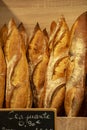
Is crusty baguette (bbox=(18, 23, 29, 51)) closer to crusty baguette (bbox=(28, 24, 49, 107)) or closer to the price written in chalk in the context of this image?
crusty baguette (bbox=(28, 24, 49, 107))

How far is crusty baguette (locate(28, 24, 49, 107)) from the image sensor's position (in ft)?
3.73

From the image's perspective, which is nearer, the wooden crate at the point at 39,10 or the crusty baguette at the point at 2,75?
the crusty baguette at the point at 2,75

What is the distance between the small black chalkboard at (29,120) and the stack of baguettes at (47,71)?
48 mm

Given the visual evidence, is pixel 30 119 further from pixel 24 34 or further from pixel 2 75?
pixel 24 34

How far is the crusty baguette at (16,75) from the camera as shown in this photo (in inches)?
43.4

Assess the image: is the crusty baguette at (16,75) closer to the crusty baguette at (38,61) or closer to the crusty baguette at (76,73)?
the crusty baguette at (38,61)

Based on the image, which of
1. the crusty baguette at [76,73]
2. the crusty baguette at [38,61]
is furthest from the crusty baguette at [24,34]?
the crusty baguette at [76,73]

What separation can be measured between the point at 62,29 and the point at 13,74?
26 centimetres

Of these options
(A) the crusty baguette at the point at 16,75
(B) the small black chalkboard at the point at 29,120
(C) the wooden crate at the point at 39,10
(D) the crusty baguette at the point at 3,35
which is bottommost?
(B) the small black chalkboard at the point at 29,120

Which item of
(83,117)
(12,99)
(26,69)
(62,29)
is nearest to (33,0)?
(62,29)

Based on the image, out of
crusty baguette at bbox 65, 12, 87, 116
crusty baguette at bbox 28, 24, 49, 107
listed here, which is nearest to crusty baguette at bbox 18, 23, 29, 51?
crusty baguette at bbox 28, 24, 49, 107

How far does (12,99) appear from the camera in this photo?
1104 millimetres

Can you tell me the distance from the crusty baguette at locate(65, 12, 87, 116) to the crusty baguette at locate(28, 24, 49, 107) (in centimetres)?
11

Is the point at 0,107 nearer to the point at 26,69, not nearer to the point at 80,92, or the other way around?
the point at 26,69
